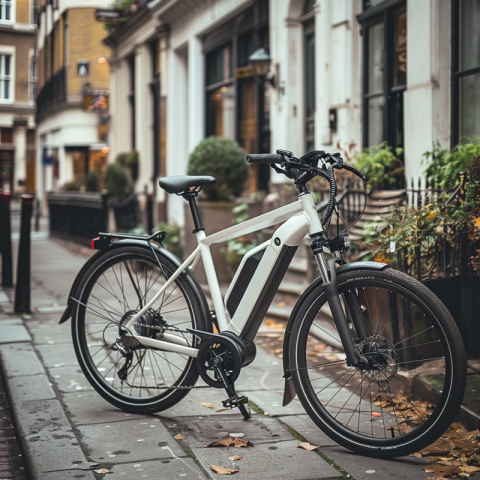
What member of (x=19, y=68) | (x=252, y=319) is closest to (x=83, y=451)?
(x=252, y=319)

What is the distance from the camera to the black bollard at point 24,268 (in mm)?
6984

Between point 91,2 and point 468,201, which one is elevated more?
point 91,2

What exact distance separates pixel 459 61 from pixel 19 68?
122ft

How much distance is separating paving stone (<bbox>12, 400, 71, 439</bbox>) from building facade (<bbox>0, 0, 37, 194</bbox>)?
119 feet

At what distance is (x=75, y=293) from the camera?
4.17m

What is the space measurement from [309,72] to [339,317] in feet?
22.6

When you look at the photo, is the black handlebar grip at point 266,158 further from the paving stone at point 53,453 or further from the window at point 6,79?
the window at point 6,79

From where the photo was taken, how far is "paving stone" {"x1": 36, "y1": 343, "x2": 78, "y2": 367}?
5160 millimetres

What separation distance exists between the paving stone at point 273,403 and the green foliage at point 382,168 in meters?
3.12

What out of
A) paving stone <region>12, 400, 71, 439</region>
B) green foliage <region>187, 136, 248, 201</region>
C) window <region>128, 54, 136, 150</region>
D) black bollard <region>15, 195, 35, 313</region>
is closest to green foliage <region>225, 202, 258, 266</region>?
green foliage <region>187, 136, 248, 201</region>

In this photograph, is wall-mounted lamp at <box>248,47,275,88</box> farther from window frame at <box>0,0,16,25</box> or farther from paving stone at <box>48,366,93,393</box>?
window frame at <box>0,0,16,25</box>

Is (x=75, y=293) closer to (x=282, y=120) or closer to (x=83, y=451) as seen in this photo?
(x=83, y=451)

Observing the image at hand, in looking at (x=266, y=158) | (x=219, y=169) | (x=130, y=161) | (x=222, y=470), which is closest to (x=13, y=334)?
(x=222, y=470)

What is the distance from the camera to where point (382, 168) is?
23.2ft
